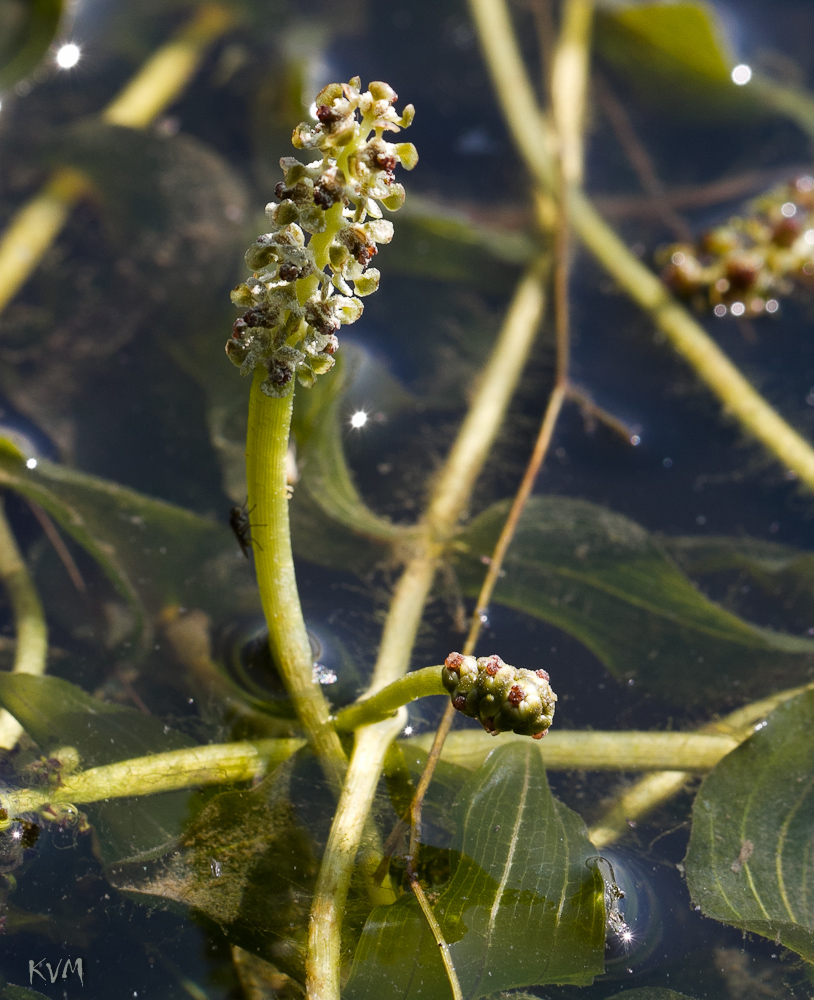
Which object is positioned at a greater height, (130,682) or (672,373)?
(672,373)

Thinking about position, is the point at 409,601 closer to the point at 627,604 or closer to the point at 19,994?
the point at 627,604

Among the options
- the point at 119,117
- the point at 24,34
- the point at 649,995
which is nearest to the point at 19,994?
the point at 649,995

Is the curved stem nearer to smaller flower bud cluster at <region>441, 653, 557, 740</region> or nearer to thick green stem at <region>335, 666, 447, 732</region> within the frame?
thick green stem at <region>335, 666, 447, 732</region>

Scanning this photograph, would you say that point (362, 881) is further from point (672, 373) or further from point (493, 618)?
point (672, 373)

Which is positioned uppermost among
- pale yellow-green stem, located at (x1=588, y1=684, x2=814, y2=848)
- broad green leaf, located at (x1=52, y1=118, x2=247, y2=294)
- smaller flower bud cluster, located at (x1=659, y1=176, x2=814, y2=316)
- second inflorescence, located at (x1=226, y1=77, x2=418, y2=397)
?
smaller flower bud cluster, located at (x1=659, y1=176, x2=814, y2=316)

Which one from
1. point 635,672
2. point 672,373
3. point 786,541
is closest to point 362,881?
point 635,672

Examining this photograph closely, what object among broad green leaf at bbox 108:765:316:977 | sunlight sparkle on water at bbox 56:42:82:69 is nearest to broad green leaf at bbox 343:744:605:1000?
broad green leaf at bbox 108:765:316:977

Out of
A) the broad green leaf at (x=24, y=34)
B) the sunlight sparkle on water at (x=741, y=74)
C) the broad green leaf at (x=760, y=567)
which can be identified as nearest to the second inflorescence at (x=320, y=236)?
the broad green leaf at (x=760, y=567)
